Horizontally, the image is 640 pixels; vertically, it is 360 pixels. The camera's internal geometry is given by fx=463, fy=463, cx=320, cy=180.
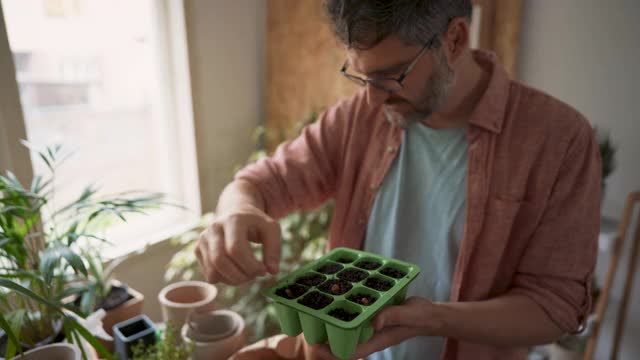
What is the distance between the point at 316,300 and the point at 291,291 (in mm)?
62

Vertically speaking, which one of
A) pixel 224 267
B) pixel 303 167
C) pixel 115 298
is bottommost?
pixel 115 298

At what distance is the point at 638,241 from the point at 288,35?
1788 mm

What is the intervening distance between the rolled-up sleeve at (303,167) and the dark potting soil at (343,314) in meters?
0.51

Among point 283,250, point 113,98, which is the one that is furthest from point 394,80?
point 113,98

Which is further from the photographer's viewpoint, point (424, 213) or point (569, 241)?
point (424, 213)

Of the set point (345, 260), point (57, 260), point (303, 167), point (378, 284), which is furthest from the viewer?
point (303, 167)

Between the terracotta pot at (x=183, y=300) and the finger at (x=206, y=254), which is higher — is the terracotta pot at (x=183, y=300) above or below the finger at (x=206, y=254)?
below

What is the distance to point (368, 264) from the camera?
1.04 metres

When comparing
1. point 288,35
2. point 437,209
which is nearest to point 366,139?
point 437,209

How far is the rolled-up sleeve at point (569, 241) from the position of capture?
1.04 metres

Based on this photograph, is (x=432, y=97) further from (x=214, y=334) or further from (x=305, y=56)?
(x=305, y=56)

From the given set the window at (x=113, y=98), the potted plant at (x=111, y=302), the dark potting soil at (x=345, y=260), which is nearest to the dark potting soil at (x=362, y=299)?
the dark potting soil at (x=345, y=260)

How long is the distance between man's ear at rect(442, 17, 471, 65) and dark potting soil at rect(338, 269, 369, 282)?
54 cm

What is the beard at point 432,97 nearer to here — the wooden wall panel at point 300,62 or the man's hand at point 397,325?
the man's hand at point 397,325
